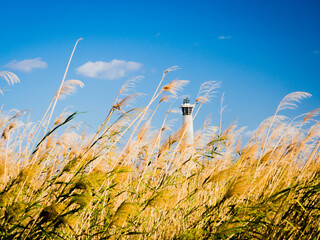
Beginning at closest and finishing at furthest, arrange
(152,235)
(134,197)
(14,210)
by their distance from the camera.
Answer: (14,210)
(152,235)
(134,197)

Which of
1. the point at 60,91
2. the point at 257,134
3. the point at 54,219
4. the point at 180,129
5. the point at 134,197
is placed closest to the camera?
the point at 54,219

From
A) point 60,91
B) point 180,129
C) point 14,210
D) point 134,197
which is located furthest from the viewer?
point 180,129

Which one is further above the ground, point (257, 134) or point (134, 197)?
point (257, 134)

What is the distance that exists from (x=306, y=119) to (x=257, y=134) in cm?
53

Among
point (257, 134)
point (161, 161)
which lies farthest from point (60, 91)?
point (257, 134)

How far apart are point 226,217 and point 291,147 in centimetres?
159

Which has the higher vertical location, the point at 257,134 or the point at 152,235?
the point at 257,134

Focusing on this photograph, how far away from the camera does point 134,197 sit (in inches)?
94.2

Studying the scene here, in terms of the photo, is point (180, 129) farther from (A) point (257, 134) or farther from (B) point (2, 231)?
(B) point (2, 231)

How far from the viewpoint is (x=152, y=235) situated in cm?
208

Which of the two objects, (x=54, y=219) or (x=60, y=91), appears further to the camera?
(x=60, y=91)

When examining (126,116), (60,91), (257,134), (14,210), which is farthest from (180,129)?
(14,210)

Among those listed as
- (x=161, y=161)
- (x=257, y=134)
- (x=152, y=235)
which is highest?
(x=257, y=134)

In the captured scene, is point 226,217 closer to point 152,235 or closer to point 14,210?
point 152,235
